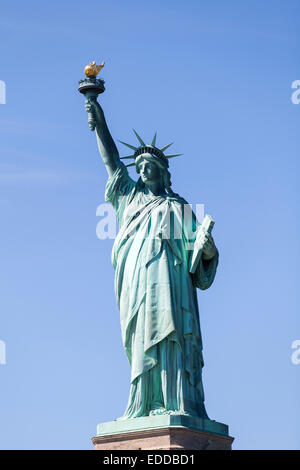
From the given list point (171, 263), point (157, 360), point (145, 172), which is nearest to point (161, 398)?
point (157, 360)

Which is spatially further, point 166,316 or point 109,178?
point 109,178

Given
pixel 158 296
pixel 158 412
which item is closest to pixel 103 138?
pixel 158 296

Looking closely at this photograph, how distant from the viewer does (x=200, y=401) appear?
22.3 m

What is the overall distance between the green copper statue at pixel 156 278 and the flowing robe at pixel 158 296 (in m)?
0.02

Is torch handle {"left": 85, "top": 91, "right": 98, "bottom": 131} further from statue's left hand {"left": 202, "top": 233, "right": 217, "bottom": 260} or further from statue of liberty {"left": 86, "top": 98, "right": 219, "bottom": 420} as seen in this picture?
statue's left hand {"left": 202, "top": 233, "right": 217, "bottom": 260}

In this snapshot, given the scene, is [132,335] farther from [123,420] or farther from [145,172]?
[145,172]

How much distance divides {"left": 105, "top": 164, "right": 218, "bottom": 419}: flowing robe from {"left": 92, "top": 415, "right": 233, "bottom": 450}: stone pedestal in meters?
0.30

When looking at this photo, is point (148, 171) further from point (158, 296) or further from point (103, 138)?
point (158, 296)

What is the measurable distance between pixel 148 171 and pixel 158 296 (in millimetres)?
2849

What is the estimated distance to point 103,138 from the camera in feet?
78.5

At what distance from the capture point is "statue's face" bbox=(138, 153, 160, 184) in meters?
23.7

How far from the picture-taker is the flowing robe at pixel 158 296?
71.7 feet
